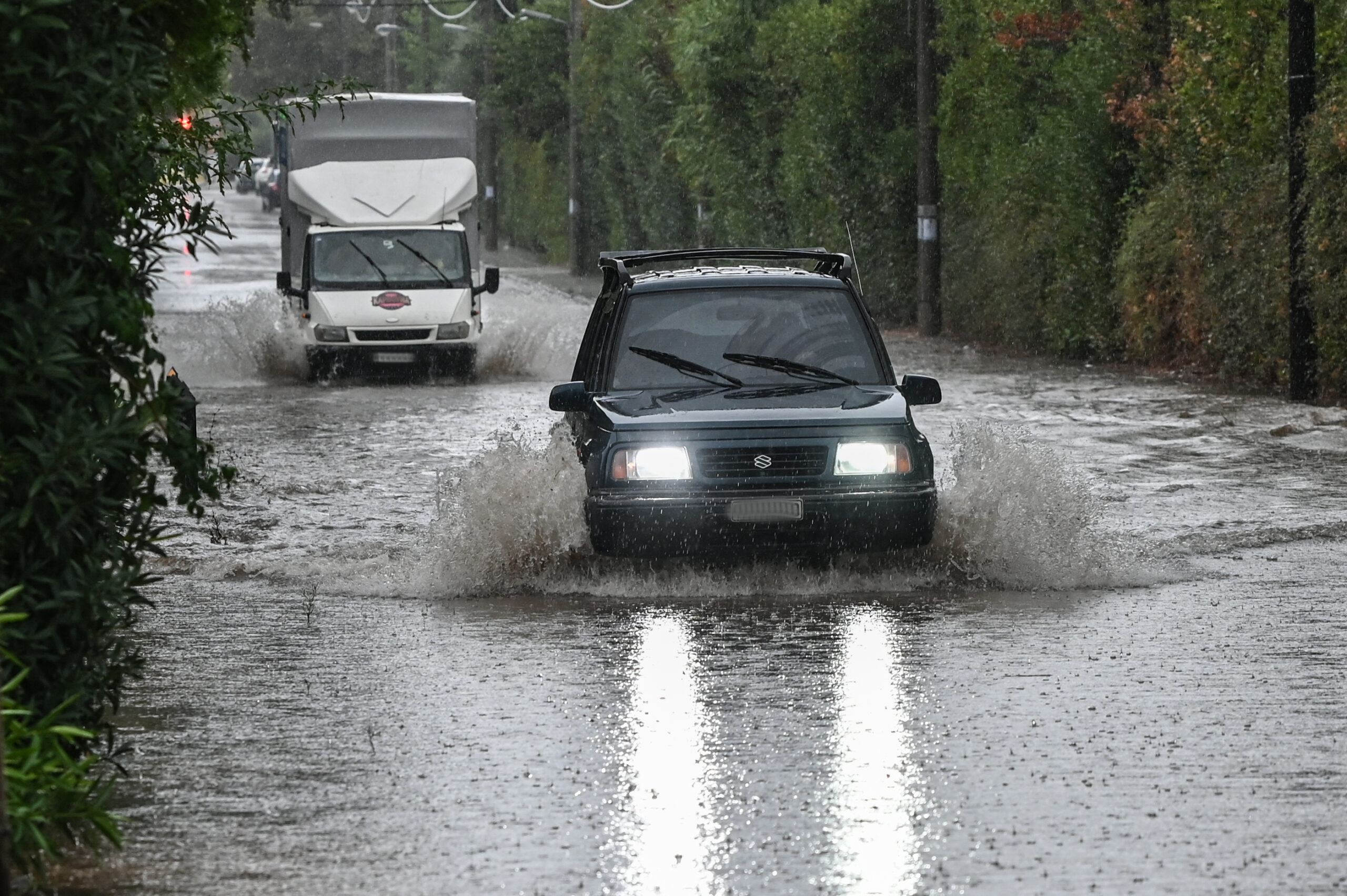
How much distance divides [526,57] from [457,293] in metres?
36.9

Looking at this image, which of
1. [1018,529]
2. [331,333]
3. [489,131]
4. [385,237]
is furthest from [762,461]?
[489,131]

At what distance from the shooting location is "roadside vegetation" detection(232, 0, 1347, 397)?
22.8 metres

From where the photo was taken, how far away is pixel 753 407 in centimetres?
1133

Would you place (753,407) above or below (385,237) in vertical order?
below

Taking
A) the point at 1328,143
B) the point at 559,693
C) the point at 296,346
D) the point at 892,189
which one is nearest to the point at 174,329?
the point at 296,346

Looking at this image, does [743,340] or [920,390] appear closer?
[920,390]

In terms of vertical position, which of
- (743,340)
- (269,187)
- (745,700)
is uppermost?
(269,187)

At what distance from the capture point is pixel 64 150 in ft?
19.4

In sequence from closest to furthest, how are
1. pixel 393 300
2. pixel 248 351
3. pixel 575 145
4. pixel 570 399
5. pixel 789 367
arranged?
pixel 570 399
pixel 789 367
pixel 393 300
pixel 248 351
pixel 575 145

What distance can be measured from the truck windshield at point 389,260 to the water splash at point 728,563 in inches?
561

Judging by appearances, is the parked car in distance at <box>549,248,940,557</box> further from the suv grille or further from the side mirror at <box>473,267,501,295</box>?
the side mirror at <box>473,267,501,295</box>

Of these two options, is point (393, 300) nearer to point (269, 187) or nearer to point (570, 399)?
point (570, 399)

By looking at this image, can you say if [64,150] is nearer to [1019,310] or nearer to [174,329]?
[1019,310]

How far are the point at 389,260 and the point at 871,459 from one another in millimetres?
15822
